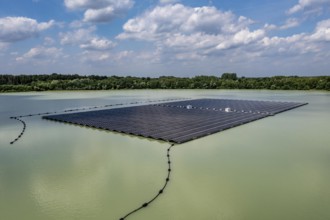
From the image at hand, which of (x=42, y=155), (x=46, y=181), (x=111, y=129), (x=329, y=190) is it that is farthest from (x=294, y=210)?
(x=111, y=129)

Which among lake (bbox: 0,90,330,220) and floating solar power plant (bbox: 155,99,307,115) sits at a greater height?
floating solar power plant (bbox: 155,99,307,115)

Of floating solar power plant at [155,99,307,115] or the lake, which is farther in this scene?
floating solar power plant at [155,99,307,115]

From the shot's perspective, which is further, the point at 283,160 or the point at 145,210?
the point at 283,160

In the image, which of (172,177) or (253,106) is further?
(253,106)

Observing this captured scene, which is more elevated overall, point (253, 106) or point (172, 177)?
point (253, 106)

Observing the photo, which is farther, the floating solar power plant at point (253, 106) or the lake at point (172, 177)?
the floating solar power plant at point (253, 106)

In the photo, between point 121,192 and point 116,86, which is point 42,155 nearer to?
point 121,192

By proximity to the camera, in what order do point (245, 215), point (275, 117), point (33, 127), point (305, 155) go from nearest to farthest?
1. point (245, 215)
2. point (305, 155)
3. point (33, 127)
4. point (275, 117)

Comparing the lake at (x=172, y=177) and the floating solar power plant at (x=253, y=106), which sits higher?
the floating solar power plant at (x=253, y=106)
